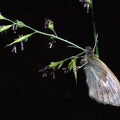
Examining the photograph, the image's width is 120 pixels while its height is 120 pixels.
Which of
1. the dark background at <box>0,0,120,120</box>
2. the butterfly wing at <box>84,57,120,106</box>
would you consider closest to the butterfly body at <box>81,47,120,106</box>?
the butterfly wing at <box>84,57,120,106</box>

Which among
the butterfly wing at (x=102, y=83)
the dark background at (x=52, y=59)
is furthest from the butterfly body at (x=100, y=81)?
the dark background at (x=52, y=59)

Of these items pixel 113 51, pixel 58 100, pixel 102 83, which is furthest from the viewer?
pixel 58 100

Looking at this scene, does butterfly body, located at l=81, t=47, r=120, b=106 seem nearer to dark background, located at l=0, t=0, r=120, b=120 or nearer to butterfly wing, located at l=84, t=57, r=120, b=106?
butterfly wing, located at l=84, t=57, r=120, b=106

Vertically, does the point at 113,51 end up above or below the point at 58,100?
above

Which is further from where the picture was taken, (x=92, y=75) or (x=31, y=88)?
(x=31, y=88)

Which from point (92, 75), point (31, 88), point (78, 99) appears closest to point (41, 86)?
point (31, 88)

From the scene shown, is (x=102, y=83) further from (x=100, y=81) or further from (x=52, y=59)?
(x=52, y=59)

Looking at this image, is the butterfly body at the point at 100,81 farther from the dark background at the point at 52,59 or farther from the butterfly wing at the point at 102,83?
the dark background at the point at 52,59

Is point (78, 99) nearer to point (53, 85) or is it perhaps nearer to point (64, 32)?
point (53, 85)

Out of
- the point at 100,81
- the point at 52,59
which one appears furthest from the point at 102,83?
the point at 52,59
